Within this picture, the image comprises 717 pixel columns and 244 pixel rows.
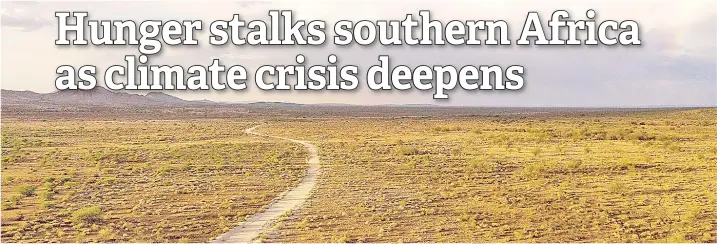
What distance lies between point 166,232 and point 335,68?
9.78 m

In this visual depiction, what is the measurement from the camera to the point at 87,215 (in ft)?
42.6

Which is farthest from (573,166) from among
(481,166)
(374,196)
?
(374,196)

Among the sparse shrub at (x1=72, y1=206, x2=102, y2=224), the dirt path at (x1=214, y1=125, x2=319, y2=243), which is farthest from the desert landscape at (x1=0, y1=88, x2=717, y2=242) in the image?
the dirt path at (x1=214, y1=125, x2=319, y2=243)

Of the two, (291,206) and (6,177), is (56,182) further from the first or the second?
(291,206)

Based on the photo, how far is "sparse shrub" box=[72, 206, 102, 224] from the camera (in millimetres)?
12553

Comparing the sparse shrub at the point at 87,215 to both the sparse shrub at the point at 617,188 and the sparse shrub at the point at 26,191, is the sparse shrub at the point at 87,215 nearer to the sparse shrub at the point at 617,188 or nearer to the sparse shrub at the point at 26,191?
the sparse shrub at the point at 26,191

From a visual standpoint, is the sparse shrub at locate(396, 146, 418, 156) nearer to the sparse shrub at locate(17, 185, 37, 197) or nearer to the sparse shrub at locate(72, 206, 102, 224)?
the sparse shrub at locate(17, 185, 37, 197)

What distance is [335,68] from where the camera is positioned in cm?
2005

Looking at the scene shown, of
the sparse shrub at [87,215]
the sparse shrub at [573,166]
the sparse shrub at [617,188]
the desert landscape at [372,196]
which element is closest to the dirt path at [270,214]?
the desert landscape at [372,196]

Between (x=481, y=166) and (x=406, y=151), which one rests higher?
(x=406, y=151)

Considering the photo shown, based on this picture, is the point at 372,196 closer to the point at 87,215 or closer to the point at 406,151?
the point at 87,215

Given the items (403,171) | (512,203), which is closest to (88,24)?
(403,171)

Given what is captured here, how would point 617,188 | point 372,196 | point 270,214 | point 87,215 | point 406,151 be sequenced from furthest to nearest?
1. point 406,151
2. point 617,188
3. point 372,196
4. point 270,214
5. point 87,215

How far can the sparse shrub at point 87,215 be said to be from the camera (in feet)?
41.2
